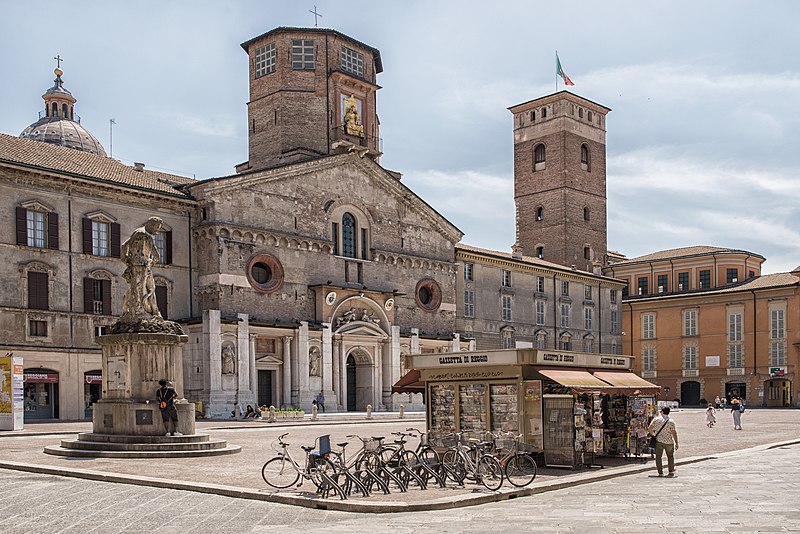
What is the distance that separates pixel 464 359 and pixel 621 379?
434cm

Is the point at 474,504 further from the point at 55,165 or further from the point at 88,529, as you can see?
the point at 55,165

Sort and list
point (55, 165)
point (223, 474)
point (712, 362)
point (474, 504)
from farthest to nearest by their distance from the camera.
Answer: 1. point (712, 362)
2. point (55, 165)
3. point (223, 474)
4. point (474, 504)

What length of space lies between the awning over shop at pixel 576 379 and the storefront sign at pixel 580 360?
20cm

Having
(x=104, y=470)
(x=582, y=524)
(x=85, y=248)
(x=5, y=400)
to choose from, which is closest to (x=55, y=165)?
(x=85, y=248)

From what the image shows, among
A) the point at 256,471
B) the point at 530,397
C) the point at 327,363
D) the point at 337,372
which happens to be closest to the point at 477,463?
the point at 530,397

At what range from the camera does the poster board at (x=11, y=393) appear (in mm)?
32125

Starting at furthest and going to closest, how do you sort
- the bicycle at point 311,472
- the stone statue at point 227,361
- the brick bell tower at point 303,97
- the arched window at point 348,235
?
the brick bell tower at point 303,97 → the arched window at point 348,235 → the stone statue at point 227,361 → the bicycle at point 311,472

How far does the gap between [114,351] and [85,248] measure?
2070cm

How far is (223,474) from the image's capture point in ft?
60.7

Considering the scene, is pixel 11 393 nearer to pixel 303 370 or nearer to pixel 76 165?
pixel 76 165

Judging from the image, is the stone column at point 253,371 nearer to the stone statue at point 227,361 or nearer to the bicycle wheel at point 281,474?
the stone statue at point 227,361

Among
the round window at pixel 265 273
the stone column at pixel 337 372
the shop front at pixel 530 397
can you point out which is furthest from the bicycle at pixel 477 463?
the stone column at pixel 337 372

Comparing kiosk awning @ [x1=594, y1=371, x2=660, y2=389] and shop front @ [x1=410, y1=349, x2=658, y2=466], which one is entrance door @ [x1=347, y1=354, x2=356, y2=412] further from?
shop front @ [x1=410, y1=349, x2=658, y2=466]

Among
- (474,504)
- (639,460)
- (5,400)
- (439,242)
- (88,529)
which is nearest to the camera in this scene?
(88,529)
